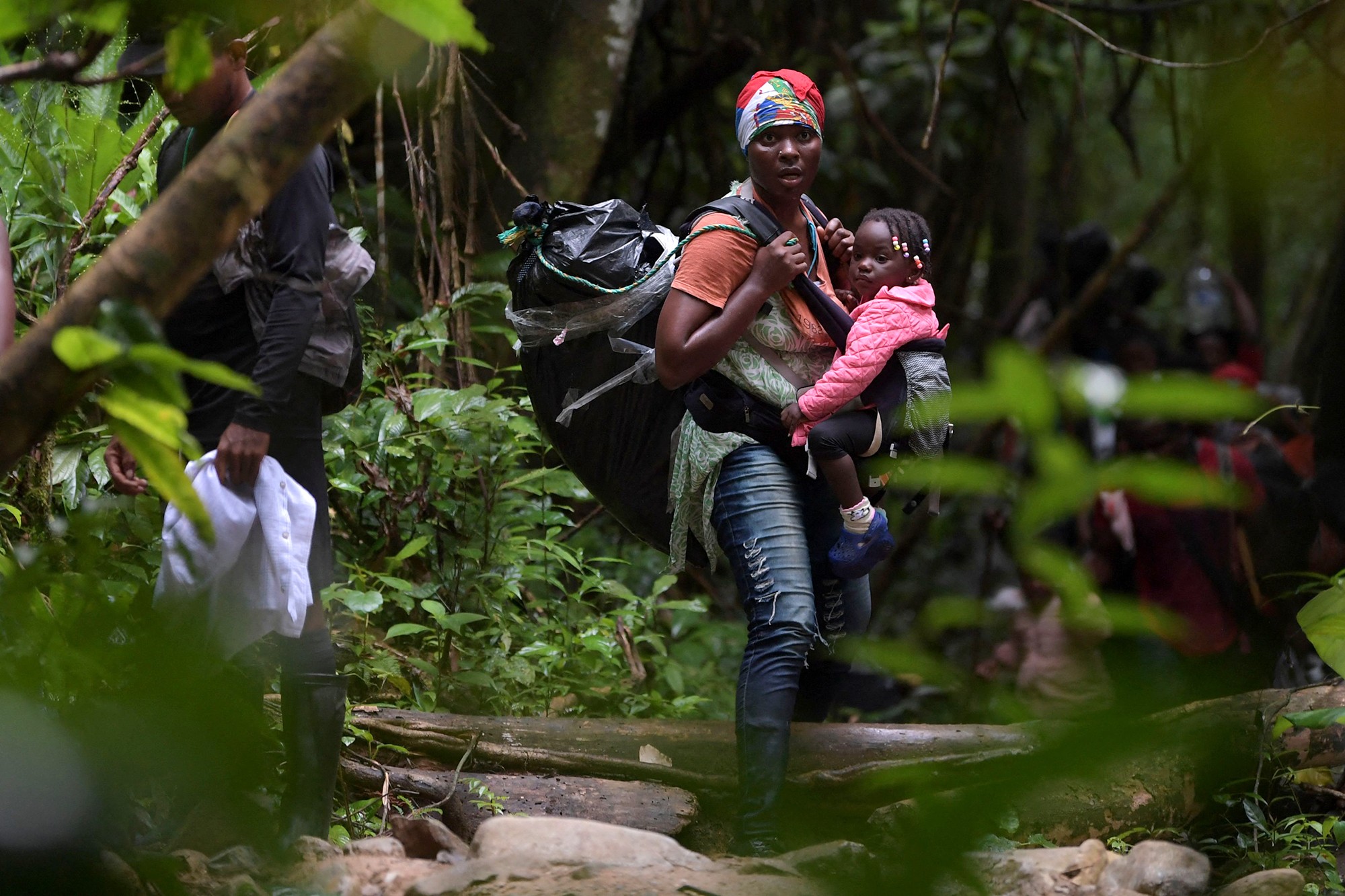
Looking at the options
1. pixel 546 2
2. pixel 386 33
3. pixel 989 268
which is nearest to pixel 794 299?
pixel 386 33

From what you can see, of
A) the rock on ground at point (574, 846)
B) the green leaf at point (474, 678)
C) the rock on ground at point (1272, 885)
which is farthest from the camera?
the green leaf at point (474, 678)

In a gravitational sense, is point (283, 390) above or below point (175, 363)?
below

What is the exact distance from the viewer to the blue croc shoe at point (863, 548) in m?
3.22

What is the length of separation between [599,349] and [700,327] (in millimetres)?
515

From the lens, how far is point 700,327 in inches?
120

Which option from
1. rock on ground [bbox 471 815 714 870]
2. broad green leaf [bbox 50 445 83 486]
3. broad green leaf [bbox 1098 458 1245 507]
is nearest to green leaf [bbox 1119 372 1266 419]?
broad green leaf [bbox 1098 458 1245 507]

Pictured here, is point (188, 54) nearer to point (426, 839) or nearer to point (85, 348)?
point (85, 348)

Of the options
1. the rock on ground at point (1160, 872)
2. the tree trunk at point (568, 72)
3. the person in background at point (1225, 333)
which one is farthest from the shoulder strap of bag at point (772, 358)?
the person in background at point (1225, 333)

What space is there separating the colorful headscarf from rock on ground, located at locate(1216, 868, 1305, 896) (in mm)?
1970

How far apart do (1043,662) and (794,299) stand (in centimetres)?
220

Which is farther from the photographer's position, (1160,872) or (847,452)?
(847,452)

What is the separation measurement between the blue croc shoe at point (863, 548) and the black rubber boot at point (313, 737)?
1275 millimetres

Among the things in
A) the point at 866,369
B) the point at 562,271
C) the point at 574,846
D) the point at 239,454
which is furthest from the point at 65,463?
the point at 866,369

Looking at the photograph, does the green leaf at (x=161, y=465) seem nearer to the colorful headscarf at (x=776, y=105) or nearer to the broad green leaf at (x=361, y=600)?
the colorful headscarf at (x=776, y=105)
